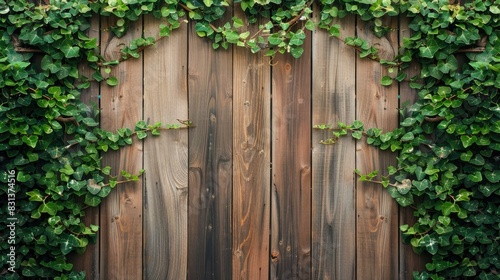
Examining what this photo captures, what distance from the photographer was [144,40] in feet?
9.85

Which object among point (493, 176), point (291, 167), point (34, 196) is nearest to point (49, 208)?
point (34, 196)

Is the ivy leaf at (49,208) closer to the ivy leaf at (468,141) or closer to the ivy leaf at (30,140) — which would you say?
the ivy leaf at (30,140)

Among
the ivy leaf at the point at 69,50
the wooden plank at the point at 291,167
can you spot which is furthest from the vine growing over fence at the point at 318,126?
the wooden plank at the point at 291,167

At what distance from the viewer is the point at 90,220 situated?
10.1 feet

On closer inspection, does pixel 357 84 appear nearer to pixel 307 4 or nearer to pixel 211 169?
pixel 307 4

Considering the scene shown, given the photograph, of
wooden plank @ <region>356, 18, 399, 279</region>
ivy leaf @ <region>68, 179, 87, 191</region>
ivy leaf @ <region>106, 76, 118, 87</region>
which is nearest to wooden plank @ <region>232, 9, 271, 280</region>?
wooden plank @ <region>356, 18, 399, 279</region>

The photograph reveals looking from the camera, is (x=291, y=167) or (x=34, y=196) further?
(x=291, y=167)

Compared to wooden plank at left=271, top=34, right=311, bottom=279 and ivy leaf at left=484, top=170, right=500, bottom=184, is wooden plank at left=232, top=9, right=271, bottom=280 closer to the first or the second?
wooden plank at left=271, top=34, right=311, bottom=279

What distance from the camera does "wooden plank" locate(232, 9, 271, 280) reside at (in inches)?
120

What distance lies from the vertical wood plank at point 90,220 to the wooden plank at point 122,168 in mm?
29

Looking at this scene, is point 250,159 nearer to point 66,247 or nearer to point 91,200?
point 91,200

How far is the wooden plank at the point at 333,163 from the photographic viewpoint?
306cm

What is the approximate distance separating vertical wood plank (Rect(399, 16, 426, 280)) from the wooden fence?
0.4 inches

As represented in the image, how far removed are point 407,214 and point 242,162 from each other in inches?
33.0
